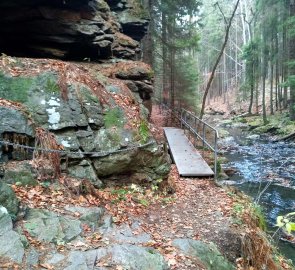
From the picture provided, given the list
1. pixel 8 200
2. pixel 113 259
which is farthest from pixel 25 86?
pixel 113 259

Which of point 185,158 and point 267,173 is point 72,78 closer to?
point 185,158

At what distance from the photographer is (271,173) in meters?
12.8

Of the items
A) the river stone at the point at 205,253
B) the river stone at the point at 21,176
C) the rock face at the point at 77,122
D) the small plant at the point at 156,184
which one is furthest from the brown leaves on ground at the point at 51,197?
the river stone at the point at 205,253

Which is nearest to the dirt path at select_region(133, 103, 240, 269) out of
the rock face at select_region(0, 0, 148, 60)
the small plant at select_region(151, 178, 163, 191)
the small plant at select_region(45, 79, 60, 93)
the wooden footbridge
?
the small plant at select_region(151, 178, 163, 191)

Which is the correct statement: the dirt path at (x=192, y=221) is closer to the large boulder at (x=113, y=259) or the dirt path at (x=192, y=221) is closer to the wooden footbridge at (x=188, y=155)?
the large boulder at (x=113, y=259)

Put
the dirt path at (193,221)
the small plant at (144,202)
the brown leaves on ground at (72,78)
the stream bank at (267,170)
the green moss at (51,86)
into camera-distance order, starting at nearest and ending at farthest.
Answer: the dirt path at (193,221) < the small plant at (144,202) < the green moss at (51,86) < the brown leaves on ground at (72,78) < the stream bank at (267,170)

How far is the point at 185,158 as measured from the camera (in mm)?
9844

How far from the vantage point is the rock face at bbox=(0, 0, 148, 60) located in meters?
8.07

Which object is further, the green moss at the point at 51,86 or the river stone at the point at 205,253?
the green moss at the point at 51,86

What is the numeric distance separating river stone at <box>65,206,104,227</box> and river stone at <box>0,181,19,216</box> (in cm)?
80

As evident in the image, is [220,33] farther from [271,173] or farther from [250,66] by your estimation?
[271,173]

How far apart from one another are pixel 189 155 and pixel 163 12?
11098 millimetres

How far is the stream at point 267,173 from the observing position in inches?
358

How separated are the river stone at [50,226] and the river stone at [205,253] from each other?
1469 mm
